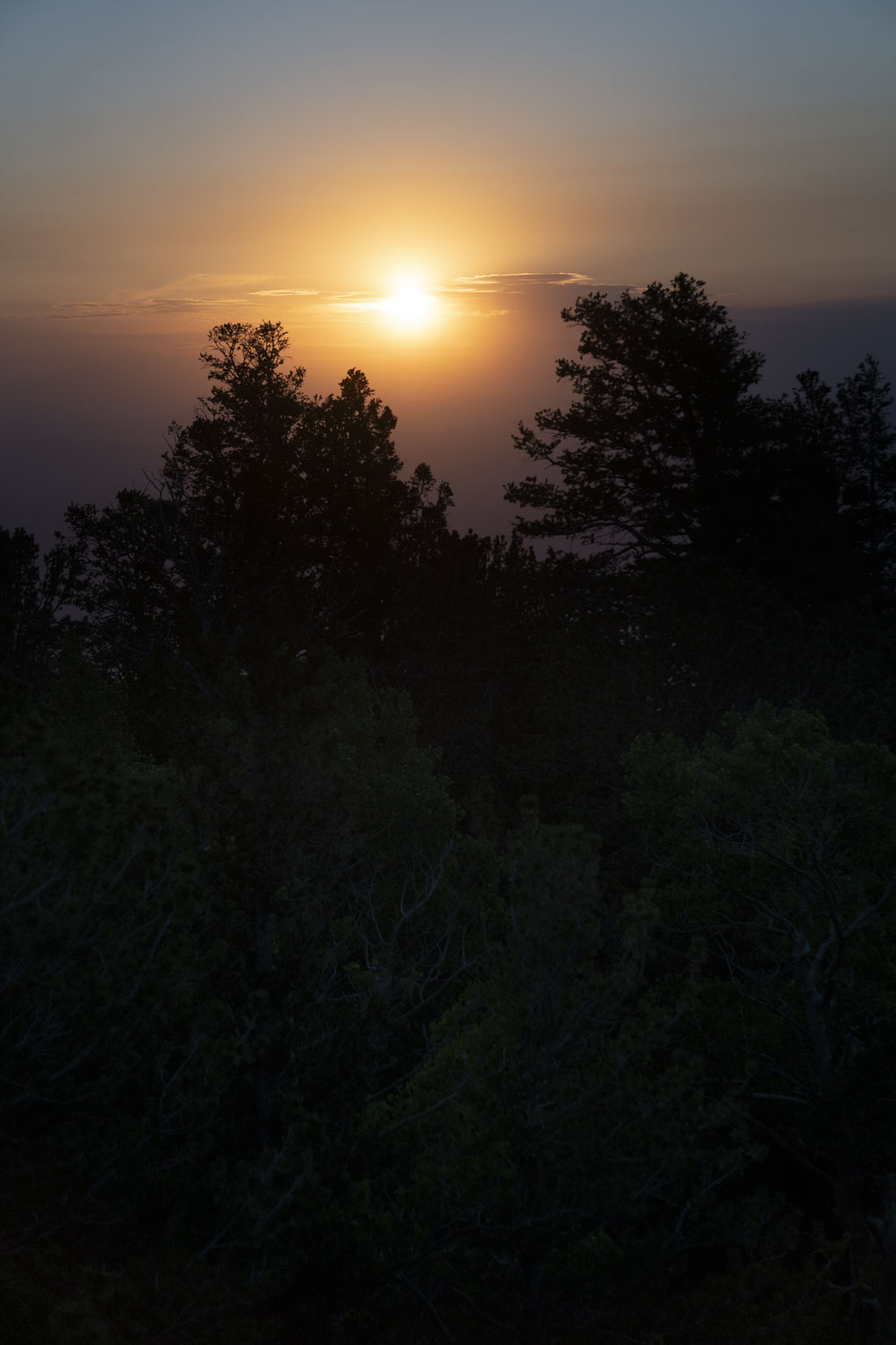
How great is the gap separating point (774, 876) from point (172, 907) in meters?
10.6

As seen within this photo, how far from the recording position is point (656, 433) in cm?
3506

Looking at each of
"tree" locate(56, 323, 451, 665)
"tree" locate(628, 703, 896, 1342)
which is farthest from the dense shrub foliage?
→ "tree" locate(56, 323, 451, 665)

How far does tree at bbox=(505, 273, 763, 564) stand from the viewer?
3381 cm

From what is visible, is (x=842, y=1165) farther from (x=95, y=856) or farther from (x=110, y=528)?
(x=110, y=528)

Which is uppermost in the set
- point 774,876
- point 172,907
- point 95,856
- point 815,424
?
point 815,424

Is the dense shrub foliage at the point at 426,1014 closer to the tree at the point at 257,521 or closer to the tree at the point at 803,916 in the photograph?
the tree at the point at 803,916

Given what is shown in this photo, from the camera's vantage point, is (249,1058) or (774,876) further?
(774,876)

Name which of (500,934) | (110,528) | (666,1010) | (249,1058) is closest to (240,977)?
(249,1058)

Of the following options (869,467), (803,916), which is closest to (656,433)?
(869,467)

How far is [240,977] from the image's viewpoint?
14.1m

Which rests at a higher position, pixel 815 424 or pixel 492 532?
pixel 815 424

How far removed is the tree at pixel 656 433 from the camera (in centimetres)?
3381

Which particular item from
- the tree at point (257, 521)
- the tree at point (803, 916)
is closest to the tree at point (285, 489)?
the tree at point (257, 521)

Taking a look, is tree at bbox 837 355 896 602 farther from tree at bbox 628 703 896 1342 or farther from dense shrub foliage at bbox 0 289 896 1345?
tree at bbox 628 703 896 1342
